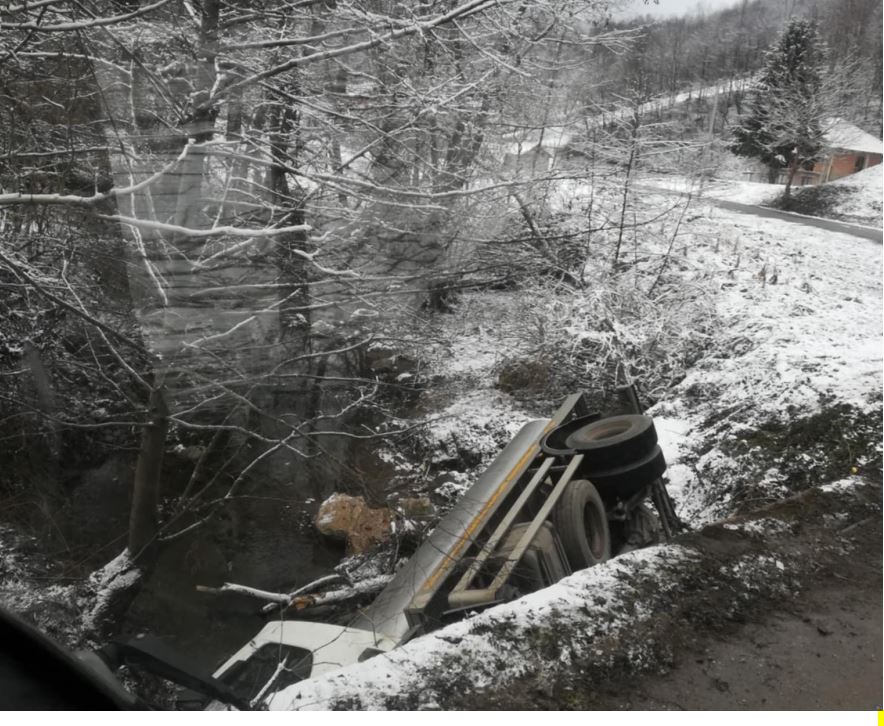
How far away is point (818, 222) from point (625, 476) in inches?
94.9

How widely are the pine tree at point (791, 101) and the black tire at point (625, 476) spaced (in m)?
1.82

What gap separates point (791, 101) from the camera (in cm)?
319

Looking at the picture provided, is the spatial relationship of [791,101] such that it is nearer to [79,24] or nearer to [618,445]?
[618,445]

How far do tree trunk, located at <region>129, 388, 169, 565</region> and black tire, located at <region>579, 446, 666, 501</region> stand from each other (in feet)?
6.71

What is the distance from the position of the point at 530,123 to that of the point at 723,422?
2627mm

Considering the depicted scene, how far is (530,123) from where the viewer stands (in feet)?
13.9

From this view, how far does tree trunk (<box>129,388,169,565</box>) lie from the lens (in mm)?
3000

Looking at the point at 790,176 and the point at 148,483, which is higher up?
the point at 790,176

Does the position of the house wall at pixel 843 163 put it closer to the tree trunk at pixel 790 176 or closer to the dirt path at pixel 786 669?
the tree trunk at pixel 790 176

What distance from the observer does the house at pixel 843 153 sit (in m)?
3.26

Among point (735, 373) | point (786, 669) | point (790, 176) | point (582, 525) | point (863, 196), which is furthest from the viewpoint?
point (735, 373)

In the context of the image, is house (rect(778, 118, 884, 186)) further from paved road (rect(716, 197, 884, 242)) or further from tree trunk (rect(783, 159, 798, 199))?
paved road (rect(716, 197, 884, 242))

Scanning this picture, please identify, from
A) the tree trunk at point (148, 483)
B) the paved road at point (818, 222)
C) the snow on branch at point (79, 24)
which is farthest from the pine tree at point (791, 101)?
the tree trunk at point (148, 483)

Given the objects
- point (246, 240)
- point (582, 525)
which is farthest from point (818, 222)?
point (246, 240)
